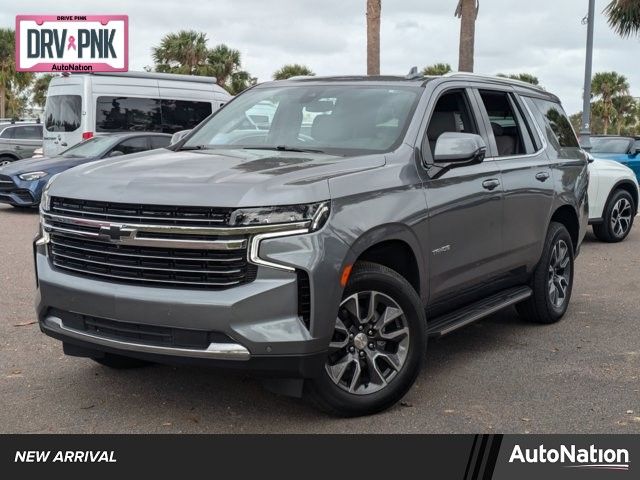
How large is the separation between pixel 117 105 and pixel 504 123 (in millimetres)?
12759

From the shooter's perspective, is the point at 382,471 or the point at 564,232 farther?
the point at 564,232

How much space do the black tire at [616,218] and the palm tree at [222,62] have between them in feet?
95.4

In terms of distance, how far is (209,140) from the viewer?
574 cm

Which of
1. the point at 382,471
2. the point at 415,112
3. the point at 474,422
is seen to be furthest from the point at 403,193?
the point at 382,471

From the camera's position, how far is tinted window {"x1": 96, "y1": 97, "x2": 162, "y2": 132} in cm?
1747

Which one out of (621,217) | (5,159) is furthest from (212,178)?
(5,159)

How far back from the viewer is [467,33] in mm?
17672

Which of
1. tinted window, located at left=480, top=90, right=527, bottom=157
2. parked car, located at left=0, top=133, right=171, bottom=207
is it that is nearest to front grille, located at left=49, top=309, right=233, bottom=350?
tinted window, located at left=480, top=90, right=527, bottom=157

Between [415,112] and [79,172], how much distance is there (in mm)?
2075

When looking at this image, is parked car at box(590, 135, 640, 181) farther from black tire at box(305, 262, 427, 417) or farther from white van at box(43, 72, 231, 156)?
black tire at box(305, 262, 427, 417)

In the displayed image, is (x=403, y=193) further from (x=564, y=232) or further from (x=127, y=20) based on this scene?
(x=127, y=20)

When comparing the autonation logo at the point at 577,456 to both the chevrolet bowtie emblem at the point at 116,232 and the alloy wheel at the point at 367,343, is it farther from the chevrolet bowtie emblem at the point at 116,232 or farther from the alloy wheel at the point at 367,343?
the chevrolet bowtie emblem at the point at 116,232

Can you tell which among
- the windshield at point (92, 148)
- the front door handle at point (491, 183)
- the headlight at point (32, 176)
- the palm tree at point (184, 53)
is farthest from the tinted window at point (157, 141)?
the palm tree at point (184, 53)

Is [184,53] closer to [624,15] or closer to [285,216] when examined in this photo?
[624,15]
